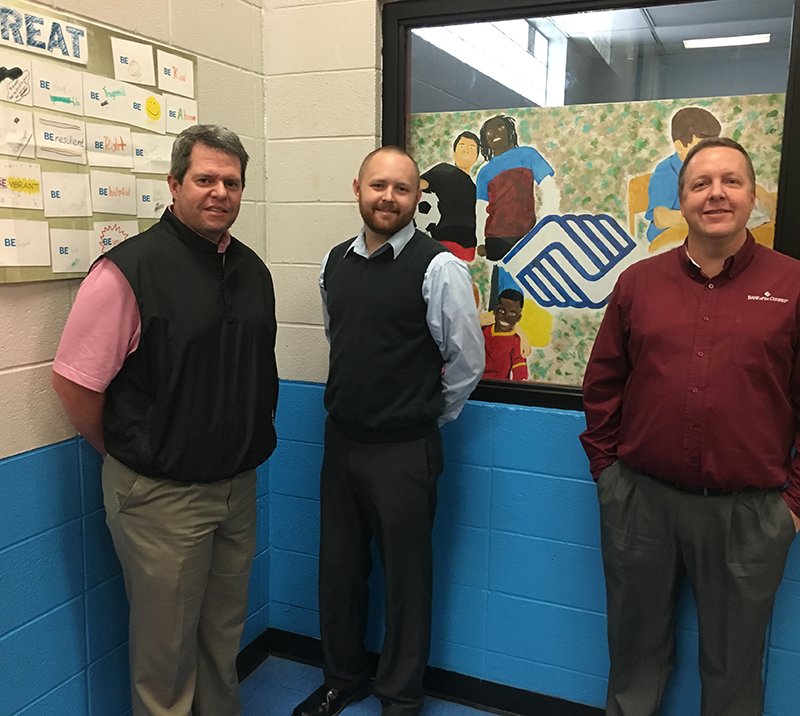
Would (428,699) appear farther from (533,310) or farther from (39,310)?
(39,310)

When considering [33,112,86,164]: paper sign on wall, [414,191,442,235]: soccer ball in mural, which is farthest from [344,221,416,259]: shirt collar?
[33,112,86,164]: paper sign on wall

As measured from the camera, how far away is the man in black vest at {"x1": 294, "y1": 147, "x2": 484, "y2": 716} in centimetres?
203

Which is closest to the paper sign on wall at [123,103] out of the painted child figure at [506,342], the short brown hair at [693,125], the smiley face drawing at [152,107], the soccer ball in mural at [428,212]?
the smiley face drawing at [152,107]

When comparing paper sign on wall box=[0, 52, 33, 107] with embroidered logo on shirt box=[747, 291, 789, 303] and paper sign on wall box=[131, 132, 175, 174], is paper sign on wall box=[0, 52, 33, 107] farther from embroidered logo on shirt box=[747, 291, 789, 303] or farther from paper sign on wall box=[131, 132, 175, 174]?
embroidered logo on shirt box=[747, 291, 789, 303]

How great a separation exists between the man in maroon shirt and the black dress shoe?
3.18 feet

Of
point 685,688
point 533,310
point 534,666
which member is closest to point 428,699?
point 534,666

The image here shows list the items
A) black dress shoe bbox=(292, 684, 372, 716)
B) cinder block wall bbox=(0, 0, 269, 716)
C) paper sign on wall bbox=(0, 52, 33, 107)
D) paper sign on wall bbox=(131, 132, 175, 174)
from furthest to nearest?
black dress shoe bbox=(292, 684, 372, 716)
paper sign on wall bbox=(131, 132, 175, 174)
cinder block wall bbox=(0, 0, 269, 716)
paper sign on wall bbox=(0, 52, 33, 107)

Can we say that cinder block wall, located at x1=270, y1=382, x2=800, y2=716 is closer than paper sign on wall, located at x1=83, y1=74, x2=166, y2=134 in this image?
No

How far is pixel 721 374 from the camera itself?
171cm

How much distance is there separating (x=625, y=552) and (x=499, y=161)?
1215mm

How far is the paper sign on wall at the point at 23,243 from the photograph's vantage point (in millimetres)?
1604

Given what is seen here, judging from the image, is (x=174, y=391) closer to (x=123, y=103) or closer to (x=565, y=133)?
(x=123, y=103)

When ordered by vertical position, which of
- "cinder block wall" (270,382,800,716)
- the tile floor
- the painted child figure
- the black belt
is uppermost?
the painted child figure

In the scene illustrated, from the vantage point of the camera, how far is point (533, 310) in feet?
7.50
